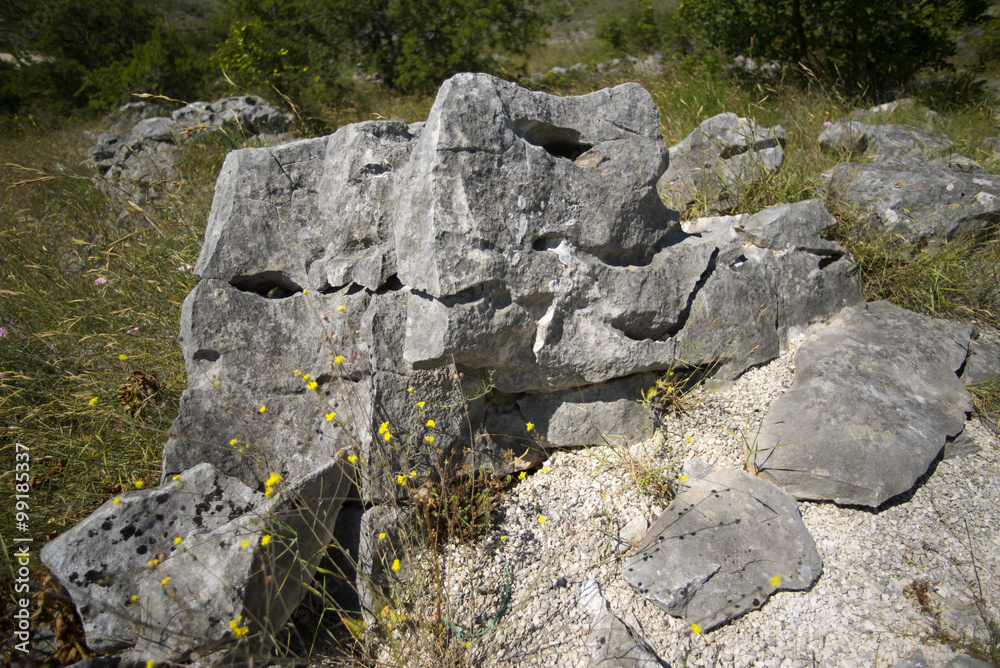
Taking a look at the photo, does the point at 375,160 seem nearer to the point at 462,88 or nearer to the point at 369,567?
the point at 462,88

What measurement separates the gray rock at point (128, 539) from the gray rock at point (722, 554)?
173 cm

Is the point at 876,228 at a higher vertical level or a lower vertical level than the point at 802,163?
lower

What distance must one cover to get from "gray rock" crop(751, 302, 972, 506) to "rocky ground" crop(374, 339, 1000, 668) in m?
0.12

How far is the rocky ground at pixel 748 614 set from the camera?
197 centimetres

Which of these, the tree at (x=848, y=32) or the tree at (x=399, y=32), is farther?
the tree at (x=399, y=32)

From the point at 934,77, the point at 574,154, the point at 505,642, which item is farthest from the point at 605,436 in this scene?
the point at 934,77

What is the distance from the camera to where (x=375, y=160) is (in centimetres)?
254

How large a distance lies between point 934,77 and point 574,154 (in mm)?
6365

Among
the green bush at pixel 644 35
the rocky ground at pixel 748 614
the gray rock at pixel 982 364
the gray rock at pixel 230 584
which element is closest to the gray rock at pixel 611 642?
the rocky ground at pixel 748 614

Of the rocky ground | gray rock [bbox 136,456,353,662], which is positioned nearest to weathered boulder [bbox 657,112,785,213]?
the rocky ground

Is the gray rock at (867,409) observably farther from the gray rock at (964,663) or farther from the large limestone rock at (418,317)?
the gray rock at (964,663)

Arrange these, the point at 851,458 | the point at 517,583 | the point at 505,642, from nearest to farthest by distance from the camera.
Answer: the point at 505,642
the point at 517,583
the point at 851,458

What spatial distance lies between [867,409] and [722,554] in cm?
109

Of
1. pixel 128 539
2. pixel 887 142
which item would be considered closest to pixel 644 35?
pixel 887 142
